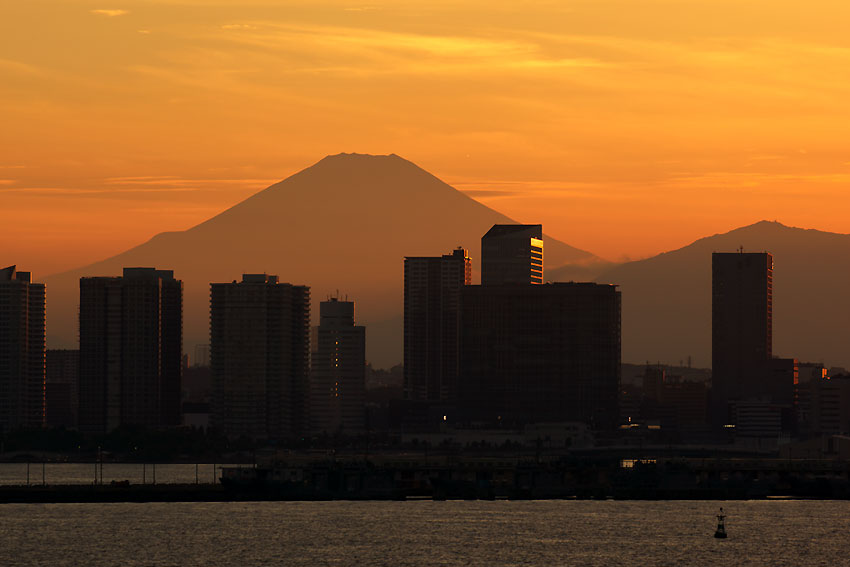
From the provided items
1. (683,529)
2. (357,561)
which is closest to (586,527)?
(683,529)

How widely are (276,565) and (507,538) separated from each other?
1162 inches

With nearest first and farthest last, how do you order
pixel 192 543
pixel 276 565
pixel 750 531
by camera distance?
1. pixel 276 565
2. pixel 192 543
3. pixel 750 531

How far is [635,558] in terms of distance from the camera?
165250mm

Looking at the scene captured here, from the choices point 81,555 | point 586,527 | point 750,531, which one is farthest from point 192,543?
point 750,531

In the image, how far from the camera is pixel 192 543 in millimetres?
178875

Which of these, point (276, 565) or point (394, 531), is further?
point (394, 531)

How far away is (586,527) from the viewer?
196125 mm

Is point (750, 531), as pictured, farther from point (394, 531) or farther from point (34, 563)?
point (34, 563)

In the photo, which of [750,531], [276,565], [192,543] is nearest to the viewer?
[276,565]

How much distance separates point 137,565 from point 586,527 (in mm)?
54012

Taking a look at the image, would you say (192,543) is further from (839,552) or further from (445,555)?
(839,552)

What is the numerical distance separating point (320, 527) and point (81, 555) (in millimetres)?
34556

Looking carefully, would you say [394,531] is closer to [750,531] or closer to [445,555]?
[445,555]

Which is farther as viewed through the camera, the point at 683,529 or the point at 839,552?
the point at 683,529
